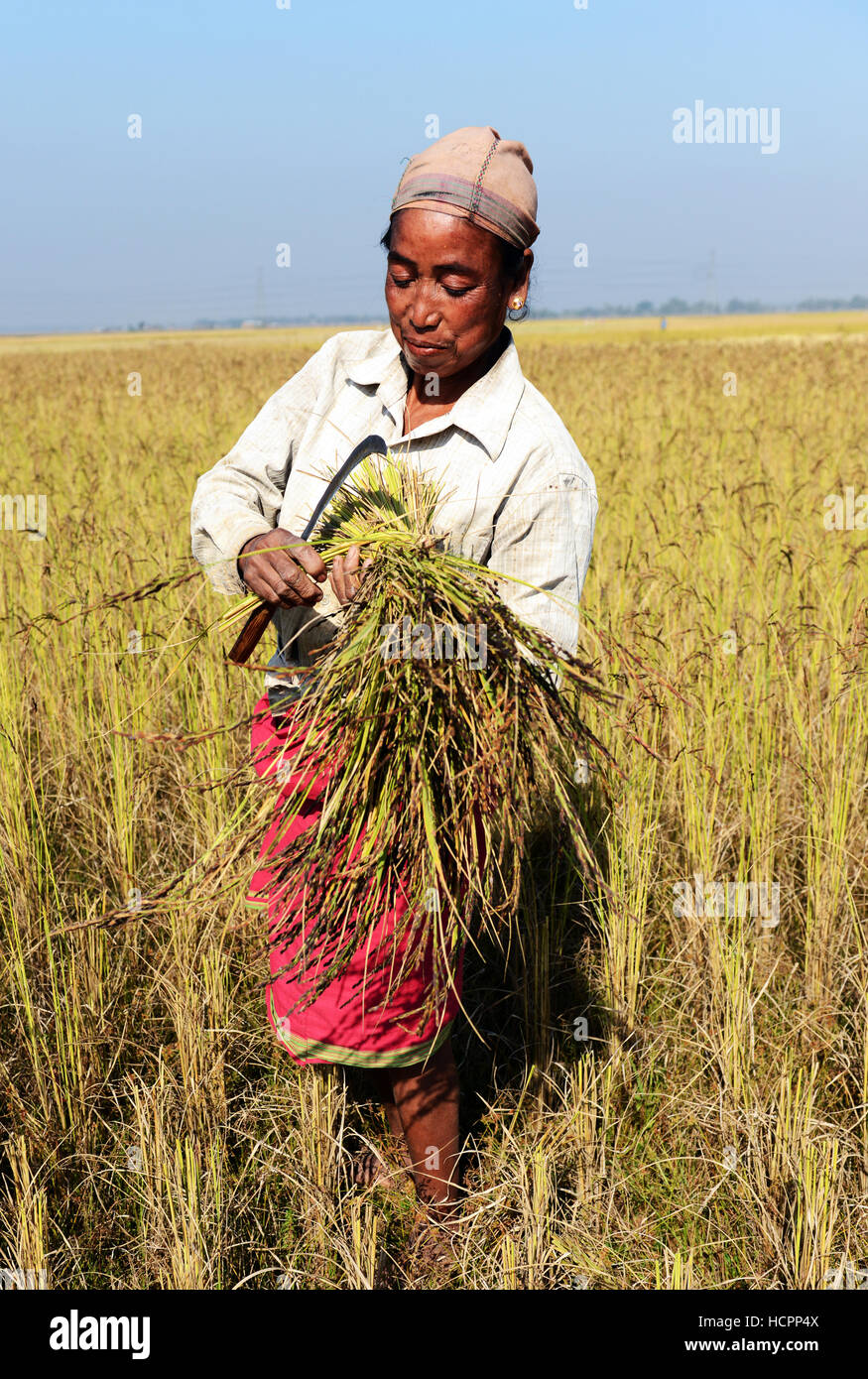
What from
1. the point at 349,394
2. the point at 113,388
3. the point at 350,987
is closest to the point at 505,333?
the point at 349,394

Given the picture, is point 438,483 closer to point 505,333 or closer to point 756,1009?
point 505,333

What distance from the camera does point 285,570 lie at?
1201 millimetres

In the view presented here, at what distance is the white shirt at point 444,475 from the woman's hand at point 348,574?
0.35ft

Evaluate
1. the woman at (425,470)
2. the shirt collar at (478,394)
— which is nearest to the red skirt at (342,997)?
the woman at (425,470)

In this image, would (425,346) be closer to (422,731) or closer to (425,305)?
(425,305)

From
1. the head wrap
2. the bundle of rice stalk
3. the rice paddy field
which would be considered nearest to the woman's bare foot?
the rice paddy field

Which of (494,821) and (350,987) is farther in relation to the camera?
(350,987)

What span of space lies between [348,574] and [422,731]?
21 centimetres

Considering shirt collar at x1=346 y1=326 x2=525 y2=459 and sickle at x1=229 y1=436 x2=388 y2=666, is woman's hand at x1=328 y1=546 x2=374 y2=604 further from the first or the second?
shirt collar at x1=346 y1=326 x2=525 y2=459

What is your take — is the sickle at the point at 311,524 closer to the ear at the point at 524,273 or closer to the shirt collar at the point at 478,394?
the shirt collar at the point at 478,394

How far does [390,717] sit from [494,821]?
19 cm

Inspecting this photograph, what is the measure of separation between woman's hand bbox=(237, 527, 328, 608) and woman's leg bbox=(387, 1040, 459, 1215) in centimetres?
75

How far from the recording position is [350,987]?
56.2 inches

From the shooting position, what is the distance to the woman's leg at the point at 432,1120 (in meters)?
1.52
